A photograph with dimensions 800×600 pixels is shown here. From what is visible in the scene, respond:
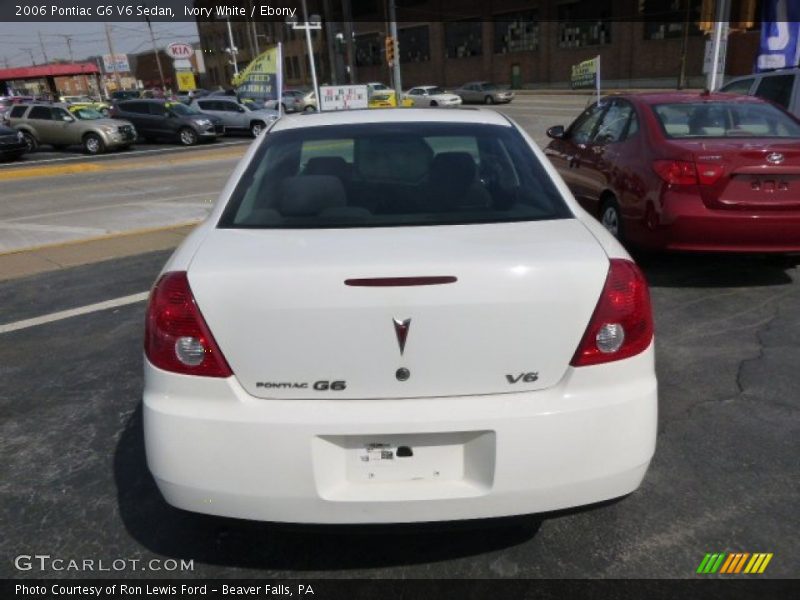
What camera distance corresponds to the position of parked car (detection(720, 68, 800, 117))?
29.1 ft

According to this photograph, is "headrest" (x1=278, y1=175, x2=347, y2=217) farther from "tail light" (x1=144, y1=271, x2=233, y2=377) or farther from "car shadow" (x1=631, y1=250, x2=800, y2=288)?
"car shadow" (x1=631, y1=250, x2=800, y2=288)

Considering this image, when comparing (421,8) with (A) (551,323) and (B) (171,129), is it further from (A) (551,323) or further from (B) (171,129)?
(A) (551,323)

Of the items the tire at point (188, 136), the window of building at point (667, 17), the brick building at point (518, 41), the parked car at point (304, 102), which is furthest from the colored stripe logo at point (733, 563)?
the window of building at point (667, 17)

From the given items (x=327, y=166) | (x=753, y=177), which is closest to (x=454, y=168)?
(x=327, y=166)

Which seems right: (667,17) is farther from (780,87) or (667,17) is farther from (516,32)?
(780,87)

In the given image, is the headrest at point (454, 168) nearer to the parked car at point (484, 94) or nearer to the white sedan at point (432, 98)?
the white sedan at point (432, 98)

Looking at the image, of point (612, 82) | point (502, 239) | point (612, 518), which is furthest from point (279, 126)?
point (612, 82)

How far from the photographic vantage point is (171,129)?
2522cm

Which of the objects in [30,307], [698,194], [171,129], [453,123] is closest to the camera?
[453,123]

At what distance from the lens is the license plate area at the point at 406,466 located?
1952 millimetres

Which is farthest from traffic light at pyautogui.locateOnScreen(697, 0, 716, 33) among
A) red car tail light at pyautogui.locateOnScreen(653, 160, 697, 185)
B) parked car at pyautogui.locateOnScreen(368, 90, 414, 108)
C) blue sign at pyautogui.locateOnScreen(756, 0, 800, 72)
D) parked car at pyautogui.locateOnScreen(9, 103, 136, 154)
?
parked car at pyautogui.locateOnScreen(9, 103, 136, 154)

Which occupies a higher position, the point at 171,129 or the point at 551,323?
the point at 551,323

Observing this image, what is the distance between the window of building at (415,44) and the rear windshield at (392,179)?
63.5 metres
